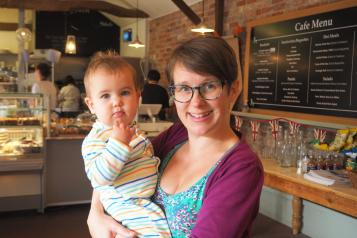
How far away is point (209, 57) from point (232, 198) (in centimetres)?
39

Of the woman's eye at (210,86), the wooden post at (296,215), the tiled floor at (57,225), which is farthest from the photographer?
the tiled floor at (57,225)

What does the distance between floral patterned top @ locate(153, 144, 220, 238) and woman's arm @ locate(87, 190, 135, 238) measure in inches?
6.0

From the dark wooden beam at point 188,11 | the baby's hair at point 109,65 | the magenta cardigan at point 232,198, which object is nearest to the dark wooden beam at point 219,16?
the dark wooden beam at point 188,11

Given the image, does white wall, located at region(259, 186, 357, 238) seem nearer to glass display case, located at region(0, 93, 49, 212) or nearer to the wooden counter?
the wooden counter

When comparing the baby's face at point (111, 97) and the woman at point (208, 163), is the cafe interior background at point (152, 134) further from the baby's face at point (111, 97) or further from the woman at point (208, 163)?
the woman at point (208, 163)

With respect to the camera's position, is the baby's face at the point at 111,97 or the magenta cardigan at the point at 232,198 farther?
the baby's face at the point at 111,97

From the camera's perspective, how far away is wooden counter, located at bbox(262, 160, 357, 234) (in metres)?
2.81

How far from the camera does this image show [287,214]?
13.2 ft

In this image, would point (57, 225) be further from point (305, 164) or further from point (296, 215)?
point (305, 164)

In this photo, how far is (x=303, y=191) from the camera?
3.24 m

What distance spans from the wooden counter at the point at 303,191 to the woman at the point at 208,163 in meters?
1.85

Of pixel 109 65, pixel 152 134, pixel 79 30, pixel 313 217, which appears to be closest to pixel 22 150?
pixel 152 134

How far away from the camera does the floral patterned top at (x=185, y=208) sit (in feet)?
3.89

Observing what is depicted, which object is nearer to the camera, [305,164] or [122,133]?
[122,133]
